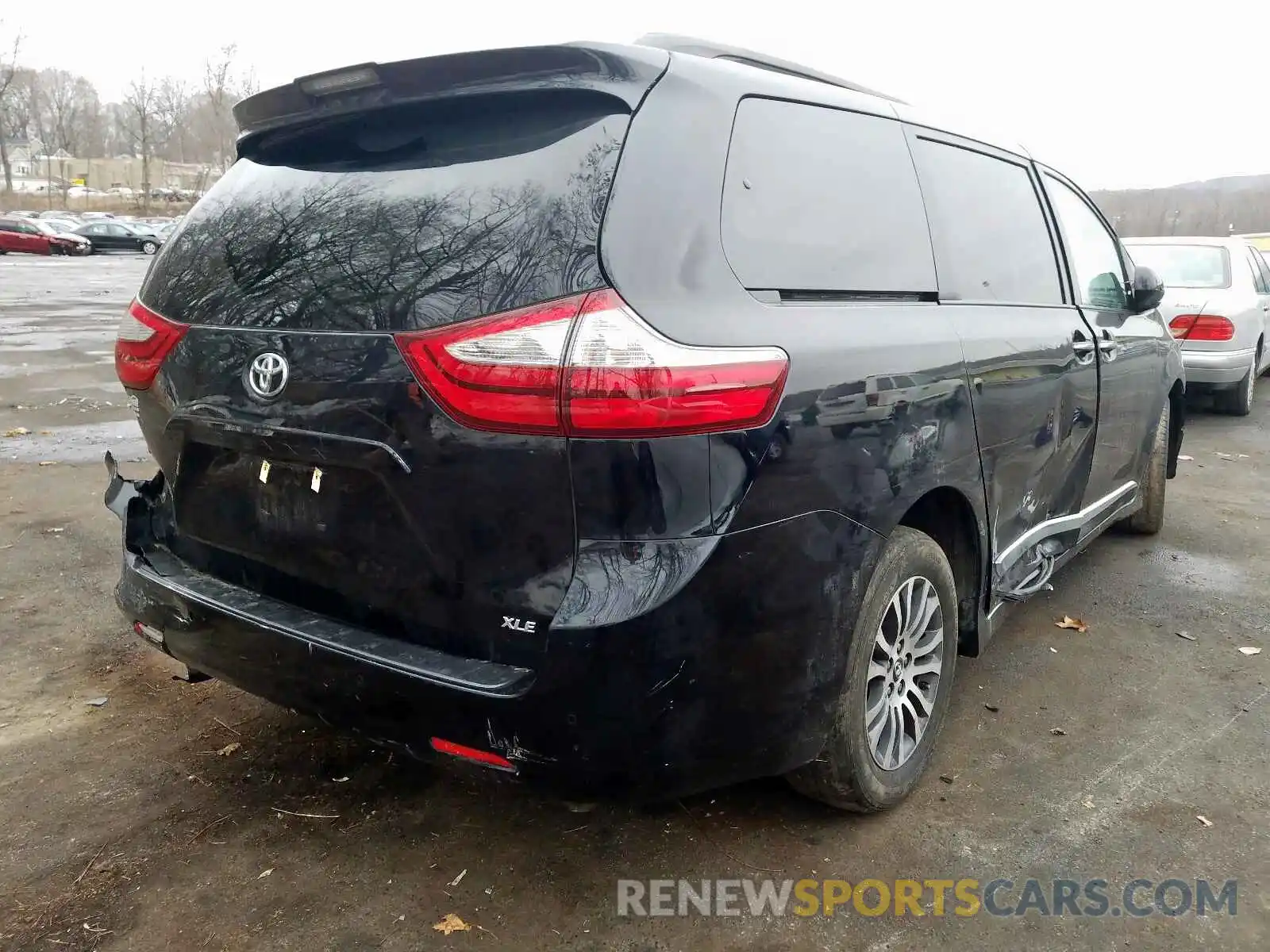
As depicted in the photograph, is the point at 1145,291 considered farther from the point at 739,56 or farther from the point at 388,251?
the point at 388,251

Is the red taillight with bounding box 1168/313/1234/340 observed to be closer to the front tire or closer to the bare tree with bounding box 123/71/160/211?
the front tire

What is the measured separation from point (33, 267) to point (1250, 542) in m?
33.2

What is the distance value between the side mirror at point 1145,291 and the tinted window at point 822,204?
6.53ft

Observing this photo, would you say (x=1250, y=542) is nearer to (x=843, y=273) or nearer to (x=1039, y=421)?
(x=1039, y=421)

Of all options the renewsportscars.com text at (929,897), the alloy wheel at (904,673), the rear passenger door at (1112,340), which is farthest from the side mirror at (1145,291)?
the renewsportscars.com text at (929,897)

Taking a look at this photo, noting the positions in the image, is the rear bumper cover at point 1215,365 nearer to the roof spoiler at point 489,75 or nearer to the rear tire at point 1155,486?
the rear tire at point 1155,486

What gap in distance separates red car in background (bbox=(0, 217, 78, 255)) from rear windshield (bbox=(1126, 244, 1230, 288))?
3866 cm

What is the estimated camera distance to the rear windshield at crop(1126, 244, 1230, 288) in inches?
353

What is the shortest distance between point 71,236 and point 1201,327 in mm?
40512

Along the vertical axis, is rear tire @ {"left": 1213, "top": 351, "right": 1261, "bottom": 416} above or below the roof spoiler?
below

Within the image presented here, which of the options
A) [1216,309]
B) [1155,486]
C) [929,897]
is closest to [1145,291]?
[1155,486]

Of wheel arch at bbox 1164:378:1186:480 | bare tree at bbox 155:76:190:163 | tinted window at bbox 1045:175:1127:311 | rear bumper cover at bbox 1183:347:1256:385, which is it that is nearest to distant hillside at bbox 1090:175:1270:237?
rear bumper cover at bbox 1183:347:1256:385

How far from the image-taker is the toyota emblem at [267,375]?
208cm

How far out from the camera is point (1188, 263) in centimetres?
919
